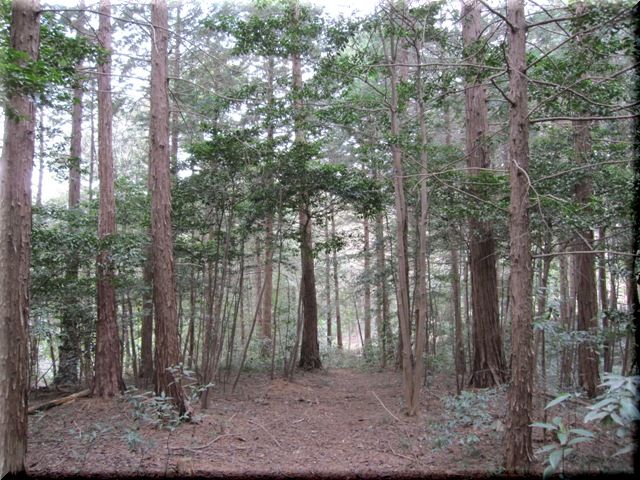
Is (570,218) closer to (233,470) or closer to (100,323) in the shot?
(233,470)

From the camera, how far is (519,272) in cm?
340

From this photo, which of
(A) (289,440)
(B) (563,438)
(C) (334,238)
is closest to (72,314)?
(A) (289,440)

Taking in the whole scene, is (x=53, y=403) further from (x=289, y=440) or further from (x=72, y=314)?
(x=289, y=440)

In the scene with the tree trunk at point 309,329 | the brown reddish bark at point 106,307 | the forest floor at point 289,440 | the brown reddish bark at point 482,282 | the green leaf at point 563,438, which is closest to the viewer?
the green leaf at point 563,438

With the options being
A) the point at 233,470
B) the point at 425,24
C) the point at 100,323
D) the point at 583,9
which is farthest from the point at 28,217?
the point at 425,24

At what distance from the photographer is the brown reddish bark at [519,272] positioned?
333cm

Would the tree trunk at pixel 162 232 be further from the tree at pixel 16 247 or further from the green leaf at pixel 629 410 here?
the green leaf at pixel 629 410

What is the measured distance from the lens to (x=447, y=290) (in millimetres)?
15328

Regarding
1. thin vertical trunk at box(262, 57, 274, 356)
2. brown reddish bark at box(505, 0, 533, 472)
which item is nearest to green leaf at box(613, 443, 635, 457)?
brown reddish bark at box(505, 0, 533, 472)

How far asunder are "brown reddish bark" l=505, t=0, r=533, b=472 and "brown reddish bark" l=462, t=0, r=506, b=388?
402 centimetres

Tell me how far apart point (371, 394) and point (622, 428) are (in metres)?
7.28

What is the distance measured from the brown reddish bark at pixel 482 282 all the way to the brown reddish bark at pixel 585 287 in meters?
1.25

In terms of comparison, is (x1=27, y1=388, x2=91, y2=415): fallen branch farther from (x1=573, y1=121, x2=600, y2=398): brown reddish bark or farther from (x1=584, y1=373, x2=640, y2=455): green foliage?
(x1=573, y1=121, x2=600, y2=398): brown reddish bark

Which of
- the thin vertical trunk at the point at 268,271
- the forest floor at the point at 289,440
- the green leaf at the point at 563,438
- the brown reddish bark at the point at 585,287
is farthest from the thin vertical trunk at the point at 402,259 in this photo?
the green leaf at the point at 563,438
